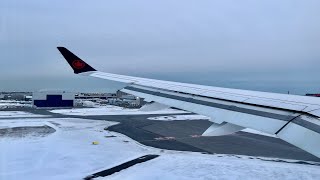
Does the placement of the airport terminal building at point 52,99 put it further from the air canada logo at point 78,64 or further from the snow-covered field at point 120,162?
the air canada logo at point 78,64

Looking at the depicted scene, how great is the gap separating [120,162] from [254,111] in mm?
11515

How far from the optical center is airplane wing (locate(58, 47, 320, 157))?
4.77 meters

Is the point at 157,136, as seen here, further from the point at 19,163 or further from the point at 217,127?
the point at 217,127

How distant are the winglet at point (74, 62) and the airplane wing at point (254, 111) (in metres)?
4.69

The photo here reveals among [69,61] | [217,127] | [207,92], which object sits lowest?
[217,127]

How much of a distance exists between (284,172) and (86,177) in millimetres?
9111

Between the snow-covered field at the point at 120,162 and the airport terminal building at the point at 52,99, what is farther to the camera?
the airport terminal building at the point at 52,99

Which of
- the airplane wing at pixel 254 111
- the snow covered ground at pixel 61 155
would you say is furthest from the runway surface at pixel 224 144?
the airplane wing at pixel 254 111

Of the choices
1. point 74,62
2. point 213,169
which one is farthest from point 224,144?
point 74,62

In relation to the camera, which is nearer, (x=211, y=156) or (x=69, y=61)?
(x=69, y=61)

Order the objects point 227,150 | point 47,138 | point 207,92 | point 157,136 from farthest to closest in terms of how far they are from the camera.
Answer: point 157,136
point 47,138
point 227,150
point 207,92

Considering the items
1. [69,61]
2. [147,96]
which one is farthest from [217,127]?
[69,61]

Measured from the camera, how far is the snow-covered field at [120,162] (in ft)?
45.5

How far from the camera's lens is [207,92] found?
353 inches
